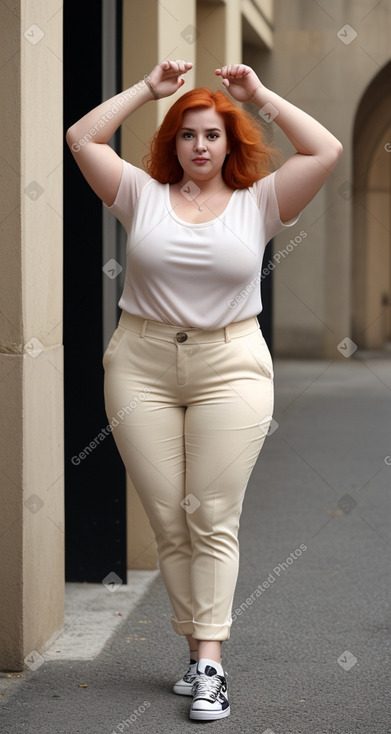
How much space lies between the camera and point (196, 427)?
12.4 feet

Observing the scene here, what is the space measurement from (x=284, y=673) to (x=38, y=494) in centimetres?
111

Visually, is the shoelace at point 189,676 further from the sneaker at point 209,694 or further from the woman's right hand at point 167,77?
the woman's right hand at point 167,77

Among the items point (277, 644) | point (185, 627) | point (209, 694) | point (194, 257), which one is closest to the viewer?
point (194, 257)

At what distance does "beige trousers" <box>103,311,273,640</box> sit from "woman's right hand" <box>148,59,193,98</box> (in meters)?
0.75

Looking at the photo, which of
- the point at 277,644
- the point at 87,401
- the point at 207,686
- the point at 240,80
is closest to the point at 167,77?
the point at 240,80

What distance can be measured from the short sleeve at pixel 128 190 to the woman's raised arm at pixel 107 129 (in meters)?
0.02

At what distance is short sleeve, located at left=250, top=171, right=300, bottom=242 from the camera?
374 cm

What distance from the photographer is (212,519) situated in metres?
3.76

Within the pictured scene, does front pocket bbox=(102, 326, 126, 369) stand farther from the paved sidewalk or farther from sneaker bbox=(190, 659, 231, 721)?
the paved sidewalk

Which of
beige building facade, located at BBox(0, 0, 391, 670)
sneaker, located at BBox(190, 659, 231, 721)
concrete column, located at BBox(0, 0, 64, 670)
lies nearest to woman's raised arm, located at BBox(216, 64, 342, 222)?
beige building facade, located at BBox(0, 0, 391, 670)

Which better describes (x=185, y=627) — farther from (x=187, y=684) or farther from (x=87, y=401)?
(x=87, y=401)

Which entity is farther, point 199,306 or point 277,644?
point 277,644

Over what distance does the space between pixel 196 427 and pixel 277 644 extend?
1294 mm

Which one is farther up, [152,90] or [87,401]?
[152,90]
